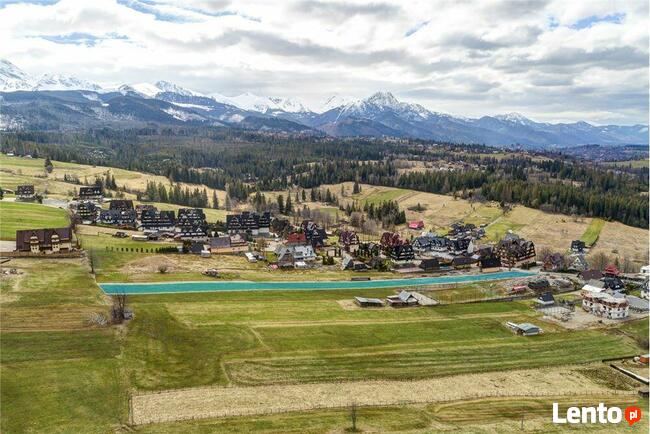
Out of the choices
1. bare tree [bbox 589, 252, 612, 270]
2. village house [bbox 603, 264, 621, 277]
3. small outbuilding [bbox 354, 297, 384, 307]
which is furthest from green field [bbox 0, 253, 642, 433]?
bare tree [bbox 589, 252, 612, 270]

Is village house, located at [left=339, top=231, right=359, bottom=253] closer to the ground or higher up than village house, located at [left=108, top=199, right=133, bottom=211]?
closer to the ground

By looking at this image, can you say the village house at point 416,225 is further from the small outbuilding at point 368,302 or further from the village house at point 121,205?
the village house at point 121,205

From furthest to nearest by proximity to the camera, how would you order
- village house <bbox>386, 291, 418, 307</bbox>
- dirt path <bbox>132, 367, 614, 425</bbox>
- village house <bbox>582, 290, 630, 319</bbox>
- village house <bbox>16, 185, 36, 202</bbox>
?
village house <bbox>16, 185, 36, 202</bbox> < village house <bbox>386, 291, 418, 307</bbox> < village house <bbox>582, 290, 630, 319</bbox> < dirt path <bbox>132, 367, 614, 425</bbox>

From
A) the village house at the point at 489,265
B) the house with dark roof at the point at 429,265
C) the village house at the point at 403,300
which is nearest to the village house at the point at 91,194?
the house with dark roof at the point at 429,265

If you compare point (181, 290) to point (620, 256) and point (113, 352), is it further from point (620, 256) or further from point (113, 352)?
point (620, 256)

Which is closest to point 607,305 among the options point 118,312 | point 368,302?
point 368,302

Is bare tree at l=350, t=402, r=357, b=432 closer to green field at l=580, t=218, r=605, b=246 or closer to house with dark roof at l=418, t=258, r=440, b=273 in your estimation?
house with dark roof at l=418, t=258, r=440, b=273

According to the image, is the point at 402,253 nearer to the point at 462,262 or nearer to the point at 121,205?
the point at 462,262
